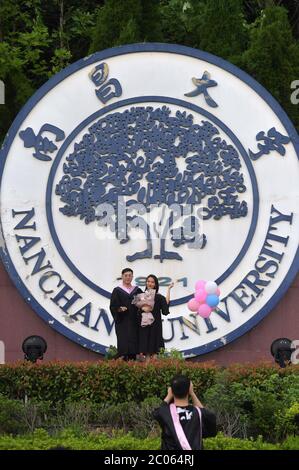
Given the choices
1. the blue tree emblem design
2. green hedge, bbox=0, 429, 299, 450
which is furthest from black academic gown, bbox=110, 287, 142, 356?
green hedge, bbox=0, 429, 299, 450

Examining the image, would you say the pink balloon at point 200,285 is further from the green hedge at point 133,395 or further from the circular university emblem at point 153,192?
the green hedge at point 133,395

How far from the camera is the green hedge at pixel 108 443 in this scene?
41.1 ft

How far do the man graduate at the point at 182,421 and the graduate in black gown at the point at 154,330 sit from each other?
624 cm

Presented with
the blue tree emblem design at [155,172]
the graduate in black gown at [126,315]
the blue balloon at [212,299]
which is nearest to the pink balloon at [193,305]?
the blue balloon at [212,299]

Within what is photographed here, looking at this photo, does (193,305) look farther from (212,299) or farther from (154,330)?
(154,330)

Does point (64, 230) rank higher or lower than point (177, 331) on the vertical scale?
higher

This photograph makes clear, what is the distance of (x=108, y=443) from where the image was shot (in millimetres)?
12750

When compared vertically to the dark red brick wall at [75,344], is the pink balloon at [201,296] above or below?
above

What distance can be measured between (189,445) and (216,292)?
6.64 m

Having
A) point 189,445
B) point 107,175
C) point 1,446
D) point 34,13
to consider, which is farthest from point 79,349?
point 34,13

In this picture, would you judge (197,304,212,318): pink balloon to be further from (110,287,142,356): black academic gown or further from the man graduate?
the man graduate

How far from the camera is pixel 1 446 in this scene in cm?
1238

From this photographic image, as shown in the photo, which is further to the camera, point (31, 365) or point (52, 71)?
point (52, 71)

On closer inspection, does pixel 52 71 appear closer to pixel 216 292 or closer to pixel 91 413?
pixel 216 292
